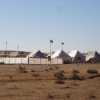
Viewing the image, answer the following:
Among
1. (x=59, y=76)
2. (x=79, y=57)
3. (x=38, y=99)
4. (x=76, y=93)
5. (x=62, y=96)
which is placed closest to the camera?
(x=38, y=99)

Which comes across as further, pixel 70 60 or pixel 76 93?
pixel 70 60

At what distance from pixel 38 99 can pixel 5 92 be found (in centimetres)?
394

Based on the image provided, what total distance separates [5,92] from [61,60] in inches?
2412

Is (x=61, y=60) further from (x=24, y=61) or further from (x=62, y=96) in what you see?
(x=62, y=96)

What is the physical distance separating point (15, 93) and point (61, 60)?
6188cm

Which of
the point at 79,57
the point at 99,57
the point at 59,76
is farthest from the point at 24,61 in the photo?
the point at 59,76

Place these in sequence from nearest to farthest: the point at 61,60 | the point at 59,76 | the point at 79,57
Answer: the point at 59,76 → the point at 61,60 → the point at 79,57

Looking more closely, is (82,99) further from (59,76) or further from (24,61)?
(24,61)

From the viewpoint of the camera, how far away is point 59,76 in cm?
3297

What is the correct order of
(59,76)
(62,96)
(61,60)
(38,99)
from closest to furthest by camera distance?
1. (38,99)
2. (62,96)
3. (59,76)
4. (61,60)

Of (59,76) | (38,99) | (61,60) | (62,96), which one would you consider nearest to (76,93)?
(62,96)

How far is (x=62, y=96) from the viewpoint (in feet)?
64.2

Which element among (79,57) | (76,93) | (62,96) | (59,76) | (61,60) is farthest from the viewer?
(79,57)

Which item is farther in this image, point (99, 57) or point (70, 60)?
point (99, 57)
